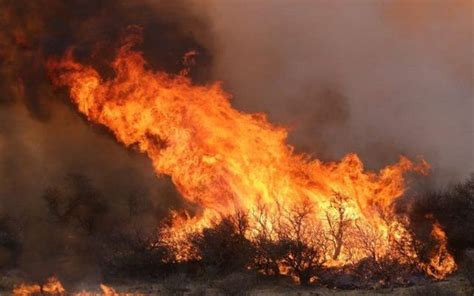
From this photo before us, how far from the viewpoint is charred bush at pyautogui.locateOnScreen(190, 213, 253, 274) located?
1251 centimetres

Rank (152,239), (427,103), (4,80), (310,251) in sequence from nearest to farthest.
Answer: (310,251) < (152,239) < (427,103) < (4,80)

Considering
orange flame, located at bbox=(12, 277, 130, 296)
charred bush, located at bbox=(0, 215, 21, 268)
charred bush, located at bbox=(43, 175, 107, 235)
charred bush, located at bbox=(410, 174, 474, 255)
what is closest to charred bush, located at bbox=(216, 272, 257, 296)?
orange flame, located at bbox=(12, 277, 130, 296)


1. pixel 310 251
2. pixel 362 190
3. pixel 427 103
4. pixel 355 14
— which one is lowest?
pixel 310 251

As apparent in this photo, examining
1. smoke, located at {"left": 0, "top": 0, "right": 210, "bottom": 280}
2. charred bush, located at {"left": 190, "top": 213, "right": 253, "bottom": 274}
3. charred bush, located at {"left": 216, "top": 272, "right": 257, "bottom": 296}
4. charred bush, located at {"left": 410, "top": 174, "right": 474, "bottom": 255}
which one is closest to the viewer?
charred bush, located at {"left": 216, "top": 272, "right": 257, "bottom": 296}

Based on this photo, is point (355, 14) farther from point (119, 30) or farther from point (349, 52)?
point (119, 30)

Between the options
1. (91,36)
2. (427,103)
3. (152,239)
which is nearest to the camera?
(152,239)

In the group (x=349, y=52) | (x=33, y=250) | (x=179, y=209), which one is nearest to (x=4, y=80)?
(x=33, y=250)

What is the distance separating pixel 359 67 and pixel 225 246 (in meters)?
6.92

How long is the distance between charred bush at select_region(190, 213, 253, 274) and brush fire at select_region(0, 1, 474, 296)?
0.02 m

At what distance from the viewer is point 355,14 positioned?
16703 millimetres

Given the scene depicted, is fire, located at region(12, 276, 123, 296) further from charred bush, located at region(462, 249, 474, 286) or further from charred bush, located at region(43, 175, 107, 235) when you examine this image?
charred bush, located at region(462, 249, 474, 286)

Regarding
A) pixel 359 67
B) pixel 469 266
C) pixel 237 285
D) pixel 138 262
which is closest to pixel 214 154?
pixel 138 262

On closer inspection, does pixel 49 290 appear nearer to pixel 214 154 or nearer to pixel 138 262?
pixel 138 262

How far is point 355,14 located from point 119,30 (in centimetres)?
666
